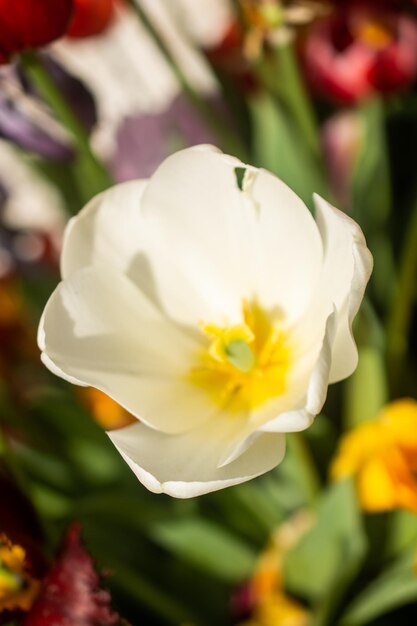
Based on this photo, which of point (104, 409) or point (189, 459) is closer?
point (189, 459)

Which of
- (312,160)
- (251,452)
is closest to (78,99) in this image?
(312,160)

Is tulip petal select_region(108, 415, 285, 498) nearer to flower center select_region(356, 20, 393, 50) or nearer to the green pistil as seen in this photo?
the green pistil

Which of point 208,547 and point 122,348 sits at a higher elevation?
point 122,348

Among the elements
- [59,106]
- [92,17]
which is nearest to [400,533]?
[59,106]

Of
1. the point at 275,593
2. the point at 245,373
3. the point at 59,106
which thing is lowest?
the point at 275,593

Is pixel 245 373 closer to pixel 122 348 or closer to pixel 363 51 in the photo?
pixel 122 348

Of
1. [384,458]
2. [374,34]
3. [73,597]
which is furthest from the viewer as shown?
[374,34]

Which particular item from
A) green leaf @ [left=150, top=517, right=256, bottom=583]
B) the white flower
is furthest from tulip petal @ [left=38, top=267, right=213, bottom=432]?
green leaf @ [left=150, top=517, right=256, bottom=583]

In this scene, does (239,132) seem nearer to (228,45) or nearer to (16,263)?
(228,45)
